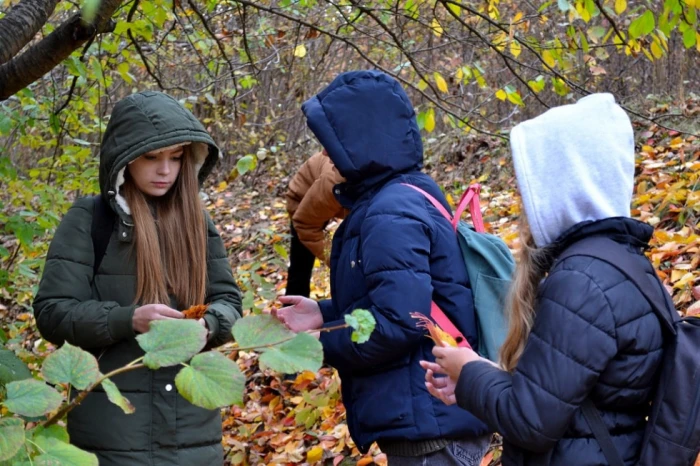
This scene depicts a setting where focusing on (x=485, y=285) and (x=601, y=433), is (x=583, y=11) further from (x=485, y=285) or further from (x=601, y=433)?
(x=601, y=433)

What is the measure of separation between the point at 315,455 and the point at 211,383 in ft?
9.99

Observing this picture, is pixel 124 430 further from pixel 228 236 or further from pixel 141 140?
pixel 228 236

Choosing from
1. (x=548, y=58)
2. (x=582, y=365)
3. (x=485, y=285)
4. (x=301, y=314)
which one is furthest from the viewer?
(x=548, y=58)

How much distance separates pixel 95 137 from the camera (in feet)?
39.0

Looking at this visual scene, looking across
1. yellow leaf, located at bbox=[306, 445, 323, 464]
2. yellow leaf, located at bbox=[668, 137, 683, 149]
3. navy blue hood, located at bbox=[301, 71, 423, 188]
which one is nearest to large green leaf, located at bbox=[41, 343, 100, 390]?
navy blue hood, located at bbox=[301, 71, 423, 188]

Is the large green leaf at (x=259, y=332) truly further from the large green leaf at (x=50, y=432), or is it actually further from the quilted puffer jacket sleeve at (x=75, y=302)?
the quilted puffer jacket sleeve at (x=75, y=302)

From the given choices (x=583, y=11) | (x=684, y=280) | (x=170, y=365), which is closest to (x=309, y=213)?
(x=583, y=11)

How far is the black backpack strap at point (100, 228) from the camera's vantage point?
8.13ft

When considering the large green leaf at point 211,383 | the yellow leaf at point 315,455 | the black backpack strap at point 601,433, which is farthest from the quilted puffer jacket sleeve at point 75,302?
the yellow leaf at point 315,455

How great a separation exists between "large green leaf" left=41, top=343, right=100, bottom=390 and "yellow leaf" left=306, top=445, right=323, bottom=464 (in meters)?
2.94

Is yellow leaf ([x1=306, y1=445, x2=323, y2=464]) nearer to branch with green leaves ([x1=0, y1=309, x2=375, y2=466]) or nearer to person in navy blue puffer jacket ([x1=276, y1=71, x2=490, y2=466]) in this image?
person in navy blue puffer jacket ([x1=276, y1=71, x2=490, y2=466])

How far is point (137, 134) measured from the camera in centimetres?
250

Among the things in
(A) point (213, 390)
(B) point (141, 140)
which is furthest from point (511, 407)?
(B) point (141, 140)

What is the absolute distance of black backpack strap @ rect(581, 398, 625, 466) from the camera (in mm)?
1645
